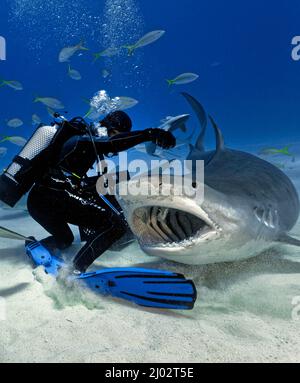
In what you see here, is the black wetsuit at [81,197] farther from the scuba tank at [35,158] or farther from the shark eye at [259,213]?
the shark eye at [259,213]

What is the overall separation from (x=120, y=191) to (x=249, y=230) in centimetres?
112

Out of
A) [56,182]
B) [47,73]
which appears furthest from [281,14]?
[56,182]

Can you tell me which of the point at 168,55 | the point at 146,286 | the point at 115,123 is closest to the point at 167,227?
the point at 146,286

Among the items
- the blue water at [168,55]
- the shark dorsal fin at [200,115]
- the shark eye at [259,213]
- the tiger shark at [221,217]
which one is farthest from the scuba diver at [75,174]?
the blue water at [168,55]

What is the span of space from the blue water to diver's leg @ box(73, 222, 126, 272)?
76.6 m

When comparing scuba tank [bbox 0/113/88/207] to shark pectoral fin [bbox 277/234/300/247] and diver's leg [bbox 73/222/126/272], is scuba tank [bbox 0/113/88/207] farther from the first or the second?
shark pectoral fin [bbox 277/234/300/247]

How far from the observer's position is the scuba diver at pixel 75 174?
315cm

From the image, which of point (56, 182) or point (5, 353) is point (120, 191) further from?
point (56, 182)

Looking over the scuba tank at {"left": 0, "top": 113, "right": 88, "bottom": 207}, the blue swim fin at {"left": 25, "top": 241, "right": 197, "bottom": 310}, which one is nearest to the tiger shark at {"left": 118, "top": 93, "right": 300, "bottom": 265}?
the blue swim fin at {"left": 25, "top": 241, "right": 197, "bottom": 310}

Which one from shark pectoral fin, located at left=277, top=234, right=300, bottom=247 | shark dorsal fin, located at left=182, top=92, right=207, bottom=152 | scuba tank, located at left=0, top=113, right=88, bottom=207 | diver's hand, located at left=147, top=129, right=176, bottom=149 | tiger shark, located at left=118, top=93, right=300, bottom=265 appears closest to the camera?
tiger shark, located at left=118, top=93, right=300, bottom=265

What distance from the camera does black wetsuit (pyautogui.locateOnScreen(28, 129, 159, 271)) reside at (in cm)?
315

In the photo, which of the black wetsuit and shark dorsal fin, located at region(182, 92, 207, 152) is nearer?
the black wetsuit

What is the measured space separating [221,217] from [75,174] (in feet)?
5.73

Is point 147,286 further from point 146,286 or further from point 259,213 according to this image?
point 259,213
